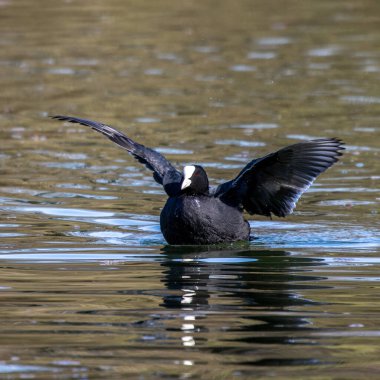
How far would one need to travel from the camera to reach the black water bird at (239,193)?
9.92m

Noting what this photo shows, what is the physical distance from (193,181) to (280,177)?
3.01 feet

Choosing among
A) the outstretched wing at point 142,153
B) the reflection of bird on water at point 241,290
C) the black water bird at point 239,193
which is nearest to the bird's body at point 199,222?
the black water bird at point 239,193

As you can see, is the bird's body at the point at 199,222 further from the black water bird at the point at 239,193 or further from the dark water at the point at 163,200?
the dark water at the point at 163,200

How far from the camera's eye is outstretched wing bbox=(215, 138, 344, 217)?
32.8ft

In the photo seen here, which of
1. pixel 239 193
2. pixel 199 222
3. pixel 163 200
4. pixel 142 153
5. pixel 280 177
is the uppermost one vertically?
pixel 142 153

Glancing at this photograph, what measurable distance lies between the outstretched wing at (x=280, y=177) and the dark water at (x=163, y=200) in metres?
0.35

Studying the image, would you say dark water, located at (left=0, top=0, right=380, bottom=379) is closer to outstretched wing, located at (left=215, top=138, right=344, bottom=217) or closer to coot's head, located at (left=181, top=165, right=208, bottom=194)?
outstretched wing, located at (left=215, top=138, right=344, bottom=217)

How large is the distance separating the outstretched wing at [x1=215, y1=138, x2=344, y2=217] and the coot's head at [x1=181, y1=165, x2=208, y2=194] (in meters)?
0.32

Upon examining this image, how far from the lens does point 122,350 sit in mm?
6473

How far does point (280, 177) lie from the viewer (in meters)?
10.4

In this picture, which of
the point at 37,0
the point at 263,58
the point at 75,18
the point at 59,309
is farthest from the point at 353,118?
the point at 37,0

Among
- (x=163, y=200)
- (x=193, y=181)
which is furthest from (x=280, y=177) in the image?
(x=163, y=200)

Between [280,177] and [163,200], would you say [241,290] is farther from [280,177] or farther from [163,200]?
[163,200]

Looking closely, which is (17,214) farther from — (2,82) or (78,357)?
(2,82)
